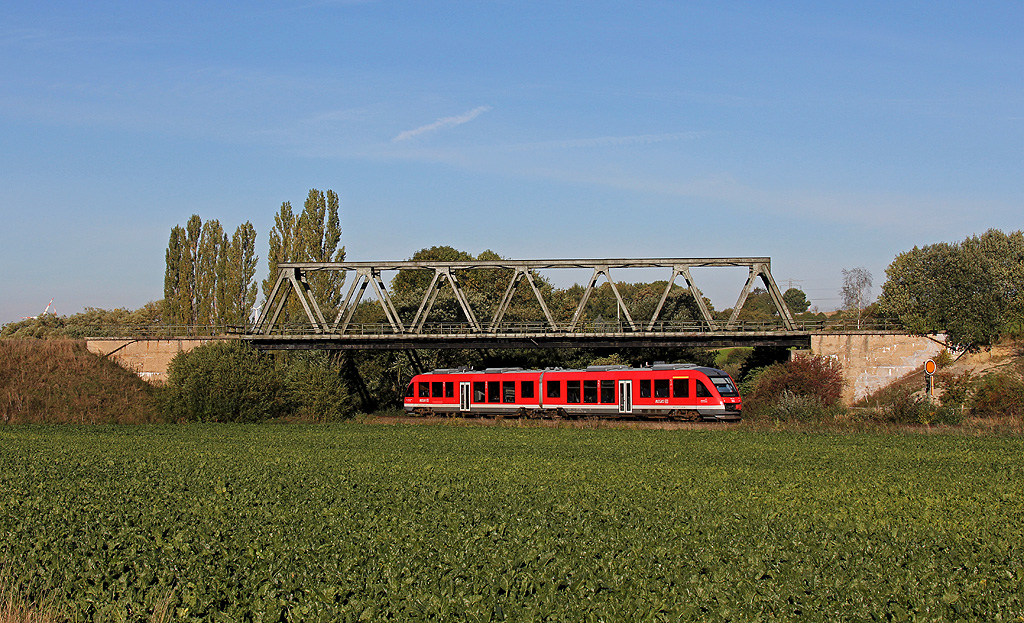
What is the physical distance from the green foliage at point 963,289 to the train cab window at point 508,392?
22.1 metres

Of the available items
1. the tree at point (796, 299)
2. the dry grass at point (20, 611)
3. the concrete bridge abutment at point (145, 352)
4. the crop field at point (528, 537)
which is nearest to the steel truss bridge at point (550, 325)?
the concrete bridge abutment at point (145, 352)

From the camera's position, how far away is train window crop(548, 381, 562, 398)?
38.4 meters

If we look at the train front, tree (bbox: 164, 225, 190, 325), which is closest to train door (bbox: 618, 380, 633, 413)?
the train front

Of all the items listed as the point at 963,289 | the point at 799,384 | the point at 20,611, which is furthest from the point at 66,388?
the point at 963,289

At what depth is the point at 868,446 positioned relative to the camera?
24.7 m

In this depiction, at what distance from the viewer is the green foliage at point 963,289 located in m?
43.3

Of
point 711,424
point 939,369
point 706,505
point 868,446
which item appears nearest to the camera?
point 706,505

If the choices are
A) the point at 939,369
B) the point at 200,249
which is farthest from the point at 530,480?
the point at 200,249

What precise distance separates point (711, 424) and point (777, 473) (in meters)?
15.3

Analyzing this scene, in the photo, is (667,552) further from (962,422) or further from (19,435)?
(19,435)

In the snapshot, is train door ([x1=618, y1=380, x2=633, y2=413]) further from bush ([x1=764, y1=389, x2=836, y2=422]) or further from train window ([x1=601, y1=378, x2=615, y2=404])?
bush ([x1=764, y1=389, x2=836, y2=422])

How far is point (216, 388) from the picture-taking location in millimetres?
40375

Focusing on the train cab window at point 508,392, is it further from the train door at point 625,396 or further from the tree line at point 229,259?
the tree line at point 229,259

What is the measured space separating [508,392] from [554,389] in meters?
2.67
